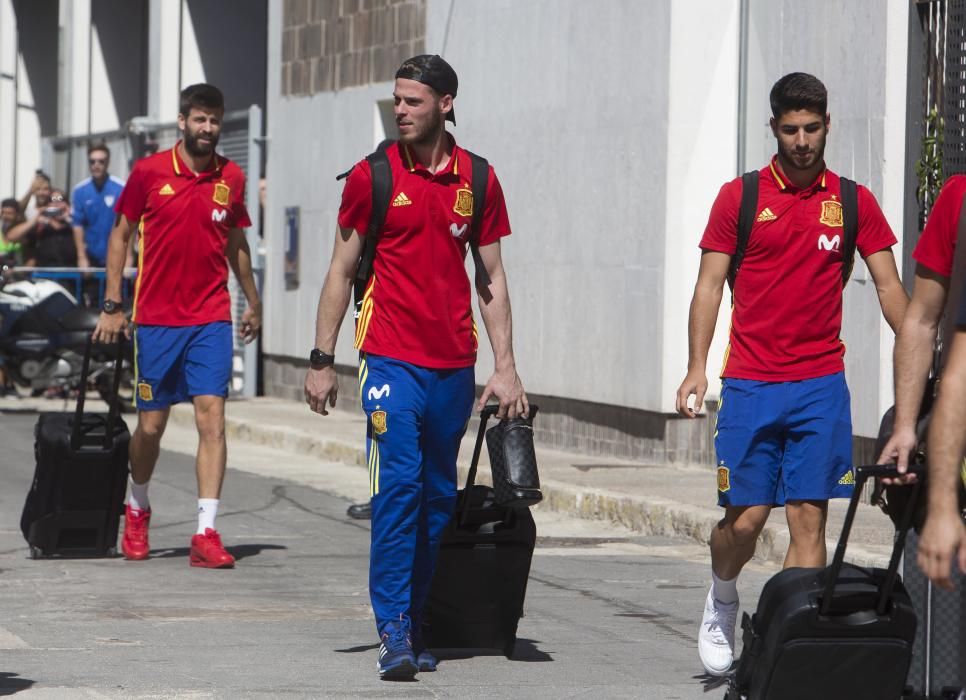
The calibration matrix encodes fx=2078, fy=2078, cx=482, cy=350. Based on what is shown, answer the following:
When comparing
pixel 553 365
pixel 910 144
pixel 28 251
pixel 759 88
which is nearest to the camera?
pixel 910 144

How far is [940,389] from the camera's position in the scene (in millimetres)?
4359

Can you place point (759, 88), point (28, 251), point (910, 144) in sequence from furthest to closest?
1. point (28, 251)
2. point (759, 88)
3. point (910, 144)

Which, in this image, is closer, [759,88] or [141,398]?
[141,398]

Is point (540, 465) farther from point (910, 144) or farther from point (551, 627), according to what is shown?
point (551, 627)

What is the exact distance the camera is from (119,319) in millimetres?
9969

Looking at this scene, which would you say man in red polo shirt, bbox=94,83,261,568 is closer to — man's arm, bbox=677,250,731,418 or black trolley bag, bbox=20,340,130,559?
black trolley bag, bbox=20,340,130,559

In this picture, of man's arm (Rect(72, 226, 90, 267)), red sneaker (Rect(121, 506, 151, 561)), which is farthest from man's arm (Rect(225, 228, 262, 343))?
man's arm (Rect(72, 226, 90, 267))

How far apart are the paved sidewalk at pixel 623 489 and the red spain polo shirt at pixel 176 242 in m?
2.87

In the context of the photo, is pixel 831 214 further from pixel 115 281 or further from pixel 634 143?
pixel 634 143

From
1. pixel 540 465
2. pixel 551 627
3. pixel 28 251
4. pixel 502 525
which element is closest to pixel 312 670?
pixel 502 525

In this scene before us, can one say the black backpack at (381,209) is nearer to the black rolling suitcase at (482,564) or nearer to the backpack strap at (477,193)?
the backpack strap at (477,193)

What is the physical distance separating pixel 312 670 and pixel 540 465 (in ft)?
23.0

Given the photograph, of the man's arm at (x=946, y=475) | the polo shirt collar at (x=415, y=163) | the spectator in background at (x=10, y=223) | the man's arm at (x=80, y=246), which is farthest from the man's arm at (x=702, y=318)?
the spectator in background at (x=10, y=223)

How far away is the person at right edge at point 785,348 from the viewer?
6.84 metres
